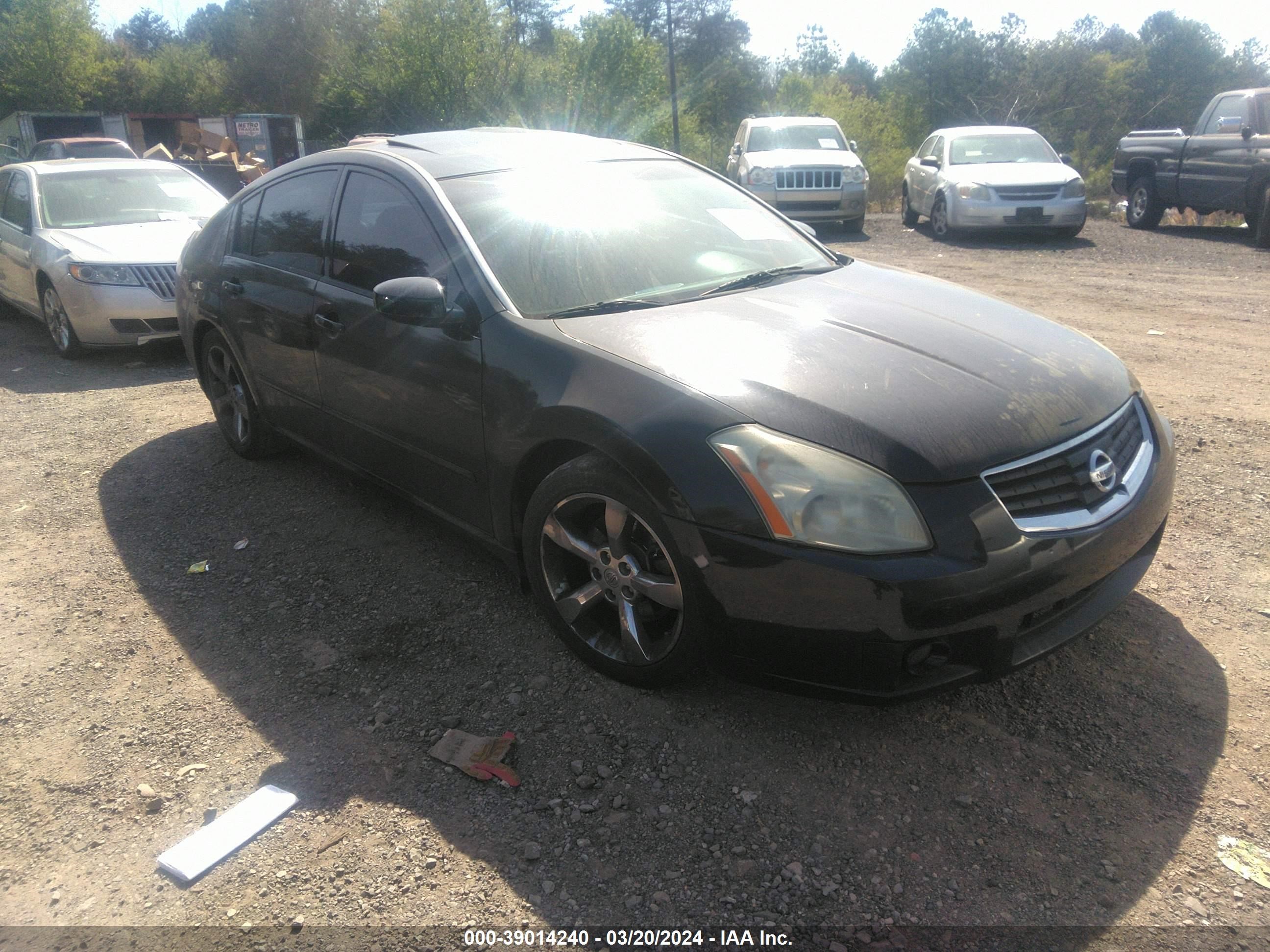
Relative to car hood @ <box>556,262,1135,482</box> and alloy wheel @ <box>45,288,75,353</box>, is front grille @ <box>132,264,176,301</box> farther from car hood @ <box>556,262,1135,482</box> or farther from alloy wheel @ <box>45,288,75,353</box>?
car hood @ <box>556,262,1135,482</box>

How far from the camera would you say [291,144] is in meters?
30.2

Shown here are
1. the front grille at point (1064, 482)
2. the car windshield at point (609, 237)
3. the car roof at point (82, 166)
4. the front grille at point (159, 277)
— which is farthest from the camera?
the car roof at point (82, 166)

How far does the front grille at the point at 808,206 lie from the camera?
14.7 m

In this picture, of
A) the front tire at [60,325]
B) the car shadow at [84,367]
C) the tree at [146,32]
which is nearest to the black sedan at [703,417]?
the car shadow at [84,367]

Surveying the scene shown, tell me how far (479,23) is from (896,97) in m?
21.0

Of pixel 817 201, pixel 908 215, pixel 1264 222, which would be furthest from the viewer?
pixel 908 215

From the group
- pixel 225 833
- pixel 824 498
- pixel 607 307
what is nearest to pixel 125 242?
pixel 607 307

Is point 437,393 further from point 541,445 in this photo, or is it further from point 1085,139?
point 1085,139

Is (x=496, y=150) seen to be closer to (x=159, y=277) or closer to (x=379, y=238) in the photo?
(x=379, y=238)

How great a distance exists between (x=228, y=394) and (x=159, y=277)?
3317 mm

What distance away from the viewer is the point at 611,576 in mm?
2846

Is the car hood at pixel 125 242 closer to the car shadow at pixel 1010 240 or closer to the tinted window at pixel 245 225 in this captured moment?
the tinted window at pixel 245 225

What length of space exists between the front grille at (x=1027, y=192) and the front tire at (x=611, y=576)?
12.5m

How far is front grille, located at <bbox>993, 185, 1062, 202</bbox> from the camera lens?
13.4 metres
